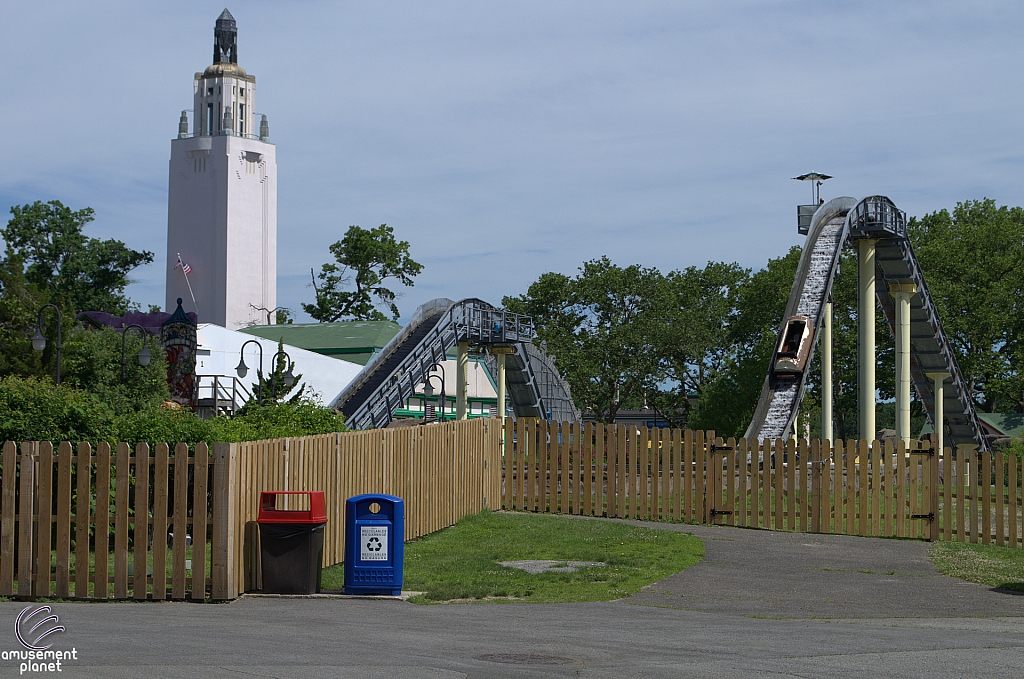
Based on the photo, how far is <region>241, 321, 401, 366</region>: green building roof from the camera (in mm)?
70750

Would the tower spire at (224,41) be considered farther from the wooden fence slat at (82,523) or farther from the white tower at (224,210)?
the wooden fence slat at (82,523)

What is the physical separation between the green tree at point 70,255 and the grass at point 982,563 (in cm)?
7865

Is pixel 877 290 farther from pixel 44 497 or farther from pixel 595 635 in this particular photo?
pixel 44 497

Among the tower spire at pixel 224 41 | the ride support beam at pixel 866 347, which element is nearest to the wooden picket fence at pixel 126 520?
the ride support beam at pixel 866 347

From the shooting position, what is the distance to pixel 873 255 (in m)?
41.0

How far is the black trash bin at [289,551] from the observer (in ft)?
40.9

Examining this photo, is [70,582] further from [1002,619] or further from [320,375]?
[320,375]

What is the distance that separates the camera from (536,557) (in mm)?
15703

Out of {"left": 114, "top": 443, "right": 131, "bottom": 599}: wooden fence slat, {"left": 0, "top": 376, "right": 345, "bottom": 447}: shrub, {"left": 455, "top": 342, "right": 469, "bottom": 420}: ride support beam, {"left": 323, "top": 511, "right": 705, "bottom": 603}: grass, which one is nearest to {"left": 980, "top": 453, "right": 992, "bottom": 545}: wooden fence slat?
{"left": 323, "top": 511, "right": 705, "bottom": 603}: grass

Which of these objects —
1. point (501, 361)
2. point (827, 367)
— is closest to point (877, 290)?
point (827, 367)

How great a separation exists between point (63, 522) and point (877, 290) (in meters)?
37.2

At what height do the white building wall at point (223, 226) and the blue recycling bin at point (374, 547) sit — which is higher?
the white building wall at point (223, 226)

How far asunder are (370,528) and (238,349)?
48460 mm

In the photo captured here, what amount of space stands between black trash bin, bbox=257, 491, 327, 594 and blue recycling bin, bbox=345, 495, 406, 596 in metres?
0.38
